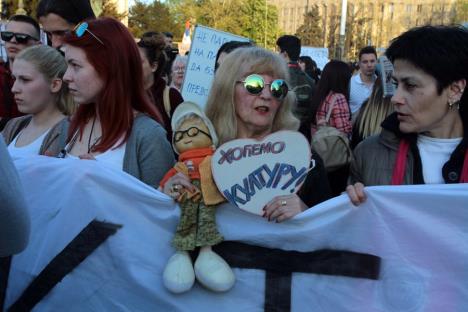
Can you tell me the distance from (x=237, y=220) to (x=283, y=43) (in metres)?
5.19

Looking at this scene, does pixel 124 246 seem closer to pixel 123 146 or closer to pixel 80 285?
pixel 80 285

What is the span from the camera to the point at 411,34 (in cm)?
230

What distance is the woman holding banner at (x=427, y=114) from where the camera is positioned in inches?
86.8

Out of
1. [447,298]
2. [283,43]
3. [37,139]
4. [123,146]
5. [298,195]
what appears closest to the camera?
[447,298]

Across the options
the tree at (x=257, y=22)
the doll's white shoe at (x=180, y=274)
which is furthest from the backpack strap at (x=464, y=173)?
the tree at (x=257, y=22)

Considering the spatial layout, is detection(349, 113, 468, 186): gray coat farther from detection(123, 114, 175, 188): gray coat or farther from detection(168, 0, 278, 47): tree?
detection(168, 0, 278, 47): tree

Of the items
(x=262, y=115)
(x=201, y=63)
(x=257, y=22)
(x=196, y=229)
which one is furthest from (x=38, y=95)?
(x=257, y=22)

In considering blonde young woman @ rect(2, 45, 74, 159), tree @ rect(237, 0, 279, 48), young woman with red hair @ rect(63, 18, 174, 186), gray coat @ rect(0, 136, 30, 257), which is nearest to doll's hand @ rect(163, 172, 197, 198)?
young woman with red hair @ rect(63, 18, 174, 186)

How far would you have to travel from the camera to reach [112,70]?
251cm

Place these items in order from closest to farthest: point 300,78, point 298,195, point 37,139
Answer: point 298,195
point 37,139
point 300,78

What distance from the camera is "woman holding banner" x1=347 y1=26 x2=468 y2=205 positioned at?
7.23ft

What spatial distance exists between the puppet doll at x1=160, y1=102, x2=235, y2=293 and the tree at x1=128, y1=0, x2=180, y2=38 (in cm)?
3835

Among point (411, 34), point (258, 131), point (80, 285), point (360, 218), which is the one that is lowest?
point (80, 285)

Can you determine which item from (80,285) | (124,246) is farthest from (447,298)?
(80,285)
